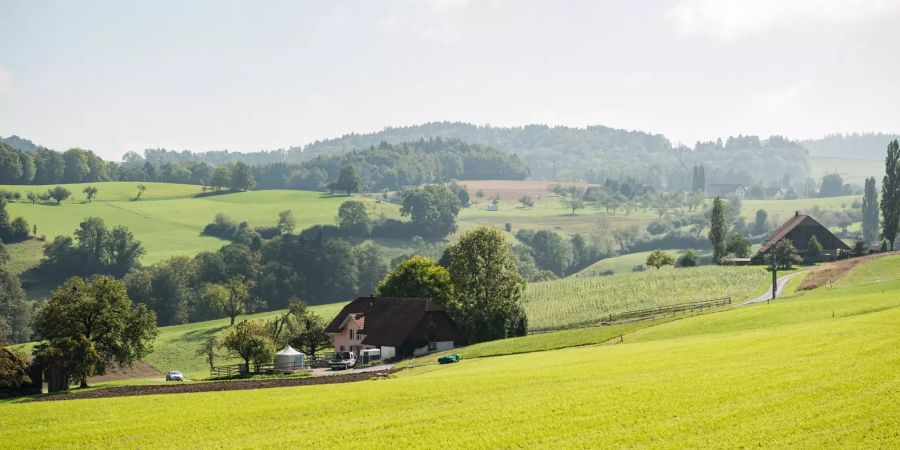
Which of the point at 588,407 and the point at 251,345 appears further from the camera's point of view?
the point at 251,345

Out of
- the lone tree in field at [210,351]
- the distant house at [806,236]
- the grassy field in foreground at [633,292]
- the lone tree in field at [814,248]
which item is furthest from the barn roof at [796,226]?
the lone tree in field at [210,351]

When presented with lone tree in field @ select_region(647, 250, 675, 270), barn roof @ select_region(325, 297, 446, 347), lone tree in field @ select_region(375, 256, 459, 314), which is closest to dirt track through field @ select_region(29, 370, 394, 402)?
barn roof @ select_region(325, 297, 446, 347)

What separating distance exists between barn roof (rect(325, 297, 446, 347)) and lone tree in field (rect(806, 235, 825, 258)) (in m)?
68.0

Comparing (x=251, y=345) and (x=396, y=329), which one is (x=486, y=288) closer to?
(x=396, y=329)

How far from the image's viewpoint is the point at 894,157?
131 meters

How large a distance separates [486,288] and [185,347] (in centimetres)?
4075

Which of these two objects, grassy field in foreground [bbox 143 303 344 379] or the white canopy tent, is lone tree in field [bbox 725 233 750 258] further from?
the white canopy tent

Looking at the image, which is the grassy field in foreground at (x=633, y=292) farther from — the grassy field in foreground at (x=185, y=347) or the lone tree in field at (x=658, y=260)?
the grassy field in foreground at (x=185, y=347)

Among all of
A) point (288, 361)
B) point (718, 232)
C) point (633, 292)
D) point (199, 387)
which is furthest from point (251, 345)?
point (718, 232)

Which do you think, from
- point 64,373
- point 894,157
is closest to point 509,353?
point 64,373

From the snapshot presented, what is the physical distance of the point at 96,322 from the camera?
67000 mm

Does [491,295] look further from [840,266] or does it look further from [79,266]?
[79,266]

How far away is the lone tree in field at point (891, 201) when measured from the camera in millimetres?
126688

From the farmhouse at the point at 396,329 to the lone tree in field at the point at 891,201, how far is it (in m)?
69.6
